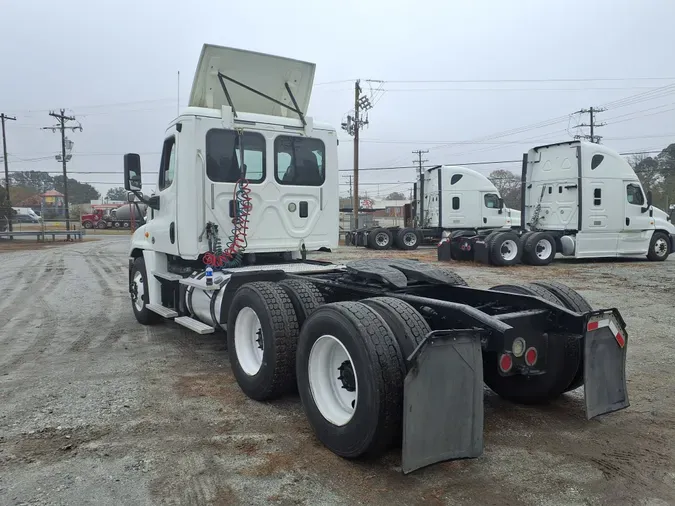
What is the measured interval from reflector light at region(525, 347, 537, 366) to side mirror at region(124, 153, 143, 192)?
517cm

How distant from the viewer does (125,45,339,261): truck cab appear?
6.24 m

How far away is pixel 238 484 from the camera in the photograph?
325 cm

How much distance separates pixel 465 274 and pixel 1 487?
12906mm

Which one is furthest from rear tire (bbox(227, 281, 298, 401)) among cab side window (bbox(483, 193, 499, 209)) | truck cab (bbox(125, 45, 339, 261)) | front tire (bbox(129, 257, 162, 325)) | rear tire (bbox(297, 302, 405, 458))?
cab side window (bbox(483, 193, 499, 209))

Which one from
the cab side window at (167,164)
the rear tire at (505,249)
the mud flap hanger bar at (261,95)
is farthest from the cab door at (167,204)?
the rear tire at (505,249)

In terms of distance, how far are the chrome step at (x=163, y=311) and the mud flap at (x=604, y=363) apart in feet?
15.6

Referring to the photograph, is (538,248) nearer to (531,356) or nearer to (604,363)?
(604,363)

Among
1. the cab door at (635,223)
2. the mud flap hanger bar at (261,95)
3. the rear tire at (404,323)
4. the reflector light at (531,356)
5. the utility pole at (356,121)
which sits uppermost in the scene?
the utility pole at (356,121)

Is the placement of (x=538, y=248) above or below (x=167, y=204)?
below

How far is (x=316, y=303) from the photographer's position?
15.2 feet

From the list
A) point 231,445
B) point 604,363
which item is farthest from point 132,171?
point 604,363

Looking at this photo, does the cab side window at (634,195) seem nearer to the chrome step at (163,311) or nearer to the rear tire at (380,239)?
the rear tire at (380,239)

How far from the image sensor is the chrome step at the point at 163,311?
21.6ft

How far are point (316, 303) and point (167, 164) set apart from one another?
3343mm
